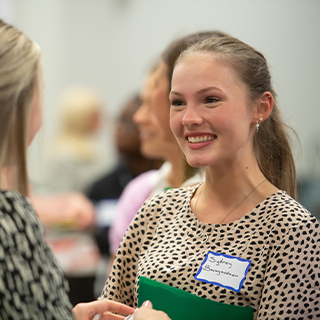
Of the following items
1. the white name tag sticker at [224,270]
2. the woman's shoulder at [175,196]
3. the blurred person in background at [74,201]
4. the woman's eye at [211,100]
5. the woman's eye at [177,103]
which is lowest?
the blurred person in background at [74,201]

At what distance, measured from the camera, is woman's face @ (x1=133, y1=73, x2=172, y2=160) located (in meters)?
2.53

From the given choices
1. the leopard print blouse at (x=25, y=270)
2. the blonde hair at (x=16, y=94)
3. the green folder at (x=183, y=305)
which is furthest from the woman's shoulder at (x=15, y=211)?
the green folder at (x=183, y=305)

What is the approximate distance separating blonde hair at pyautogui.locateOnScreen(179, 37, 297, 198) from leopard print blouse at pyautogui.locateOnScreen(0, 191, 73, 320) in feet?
2.77

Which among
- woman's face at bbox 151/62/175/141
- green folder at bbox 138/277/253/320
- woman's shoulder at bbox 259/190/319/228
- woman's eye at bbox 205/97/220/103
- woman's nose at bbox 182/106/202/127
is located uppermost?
Result: woman's eye at bbox 205/97/220/103

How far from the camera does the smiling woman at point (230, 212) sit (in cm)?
134

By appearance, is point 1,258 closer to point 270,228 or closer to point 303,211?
point 270,228

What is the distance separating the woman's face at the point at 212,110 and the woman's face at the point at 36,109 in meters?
0.48

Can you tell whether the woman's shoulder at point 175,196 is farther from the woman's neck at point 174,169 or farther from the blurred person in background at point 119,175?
the blurred person in background at point 119,175

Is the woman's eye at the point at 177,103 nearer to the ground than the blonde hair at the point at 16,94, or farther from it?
nearer to the ground

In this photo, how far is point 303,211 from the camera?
143 centimetres

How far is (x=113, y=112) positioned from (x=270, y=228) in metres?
5.27

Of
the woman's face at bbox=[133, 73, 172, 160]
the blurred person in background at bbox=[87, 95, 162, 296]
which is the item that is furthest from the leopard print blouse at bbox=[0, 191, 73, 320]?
the blurred person in background at bbox=[87, 95, 162, 296]

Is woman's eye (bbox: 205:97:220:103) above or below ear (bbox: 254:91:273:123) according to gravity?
above

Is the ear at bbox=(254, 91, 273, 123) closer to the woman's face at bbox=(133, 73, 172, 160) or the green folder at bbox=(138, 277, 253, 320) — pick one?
the green folder at bbox=(138, 277, 253, 320)
